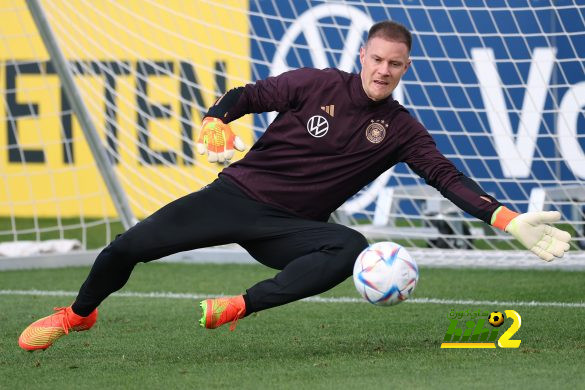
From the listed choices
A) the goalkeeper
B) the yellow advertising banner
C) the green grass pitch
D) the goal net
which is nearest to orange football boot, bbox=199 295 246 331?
the goalkeeper

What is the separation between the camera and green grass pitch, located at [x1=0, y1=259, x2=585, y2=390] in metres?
4.25

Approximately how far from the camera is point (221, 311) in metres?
4.60

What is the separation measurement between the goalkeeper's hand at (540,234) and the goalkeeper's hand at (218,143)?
1.12 meters

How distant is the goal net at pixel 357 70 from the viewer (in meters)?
8.48

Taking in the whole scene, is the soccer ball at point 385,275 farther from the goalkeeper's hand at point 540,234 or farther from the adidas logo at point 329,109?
the adidas logo at point 329,109

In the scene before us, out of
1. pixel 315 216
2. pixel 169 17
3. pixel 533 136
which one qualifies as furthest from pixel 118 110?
pixel 315 216

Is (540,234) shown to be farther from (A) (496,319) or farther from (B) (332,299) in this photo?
(B) (332,299)

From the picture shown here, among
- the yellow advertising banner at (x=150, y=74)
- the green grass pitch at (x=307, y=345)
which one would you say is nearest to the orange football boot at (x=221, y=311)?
the green grass pitch at (x=307, y=345)

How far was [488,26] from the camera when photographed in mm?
9164

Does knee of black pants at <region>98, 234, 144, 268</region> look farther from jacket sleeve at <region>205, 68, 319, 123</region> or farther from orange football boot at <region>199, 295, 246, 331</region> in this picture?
jacket sleeve at <region>205, 68, 319, 123</region>

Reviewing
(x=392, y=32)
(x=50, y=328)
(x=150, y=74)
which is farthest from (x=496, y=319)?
(x=150, y=74)

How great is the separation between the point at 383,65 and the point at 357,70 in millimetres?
4495

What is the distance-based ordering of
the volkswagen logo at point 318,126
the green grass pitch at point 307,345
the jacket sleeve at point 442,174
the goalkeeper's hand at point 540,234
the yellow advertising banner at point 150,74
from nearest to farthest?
the green grass pitch at point 307,345 → the goalkeeper's hand at point 540,234 → the jacket sleeve at point 442,174 → the volkswagen logo at point 318,126 → the yellow advertising banner at point 150,74

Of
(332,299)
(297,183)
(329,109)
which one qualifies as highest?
(329,109)
